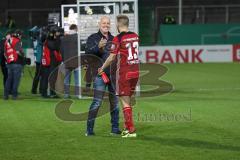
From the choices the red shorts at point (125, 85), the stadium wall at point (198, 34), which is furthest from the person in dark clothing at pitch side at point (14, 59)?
the stadium wall at point (198, 34)

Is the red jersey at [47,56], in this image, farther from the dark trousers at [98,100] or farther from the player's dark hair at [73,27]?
the dark trousers at [98,100]

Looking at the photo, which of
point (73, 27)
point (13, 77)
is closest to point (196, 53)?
point (73, 27)

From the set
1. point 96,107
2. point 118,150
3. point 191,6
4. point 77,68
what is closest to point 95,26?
point 77,68

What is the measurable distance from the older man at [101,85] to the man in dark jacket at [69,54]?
6.87 metres

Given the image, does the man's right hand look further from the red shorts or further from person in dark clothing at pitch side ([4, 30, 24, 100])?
person in dark clothing at pitch side ([4, 30, 24, 100])

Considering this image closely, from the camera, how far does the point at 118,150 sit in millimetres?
10781

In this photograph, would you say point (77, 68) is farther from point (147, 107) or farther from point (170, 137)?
point (170, 137)

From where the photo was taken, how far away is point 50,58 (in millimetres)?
19812

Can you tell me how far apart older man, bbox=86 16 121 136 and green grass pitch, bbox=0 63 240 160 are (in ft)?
0.88

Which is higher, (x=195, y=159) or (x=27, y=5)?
(x=27, y=5)

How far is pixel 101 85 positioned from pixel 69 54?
831 cm

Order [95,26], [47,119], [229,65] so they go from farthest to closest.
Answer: [229,65] < [95,26] < [47,119]

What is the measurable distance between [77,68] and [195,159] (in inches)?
393

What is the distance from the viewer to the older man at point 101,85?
12203 mm
